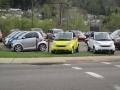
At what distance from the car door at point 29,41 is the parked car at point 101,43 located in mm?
4229

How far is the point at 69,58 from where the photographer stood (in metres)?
25.7

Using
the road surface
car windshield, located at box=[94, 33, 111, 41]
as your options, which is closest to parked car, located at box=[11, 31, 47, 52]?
car windshield, located at box=[94, 33, 111, 41]

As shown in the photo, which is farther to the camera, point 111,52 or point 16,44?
point 16,44

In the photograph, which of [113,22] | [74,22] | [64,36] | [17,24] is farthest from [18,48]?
[113,22]

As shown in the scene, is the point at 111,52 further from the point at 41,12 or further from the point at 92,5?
the point at 92,5

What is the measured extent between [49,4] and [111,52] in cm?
7960

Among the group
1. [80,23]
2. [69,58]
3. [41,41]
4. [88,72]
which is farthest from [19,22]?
[88,72]

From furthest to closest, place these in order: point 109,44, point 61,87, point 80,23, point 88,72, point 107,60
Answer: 1. point 80,23
2. point 109,44
3. point 107,60
4. point 88,72
5. point 61,87

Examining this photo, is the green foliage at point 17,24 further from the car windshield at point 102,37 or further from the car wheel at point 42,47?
the car windshield at point 102,37

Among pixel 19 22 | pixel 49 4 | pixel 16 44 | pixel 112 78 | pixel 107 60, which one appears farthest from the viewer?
pixel 49 4

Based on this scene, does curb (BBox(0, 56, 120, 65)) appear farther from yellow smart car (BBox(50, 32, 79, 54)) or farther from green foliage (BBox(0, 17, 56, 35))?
green foliage (BBox(0, 17, 56, 35))

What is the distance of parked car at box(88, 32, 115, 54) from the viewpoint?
94.8ft

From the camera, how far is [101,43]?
29.1 m

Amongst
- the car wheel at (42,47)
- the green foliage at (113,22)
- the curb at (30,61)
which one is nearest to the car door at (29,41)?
the car wheel at (42,47)
